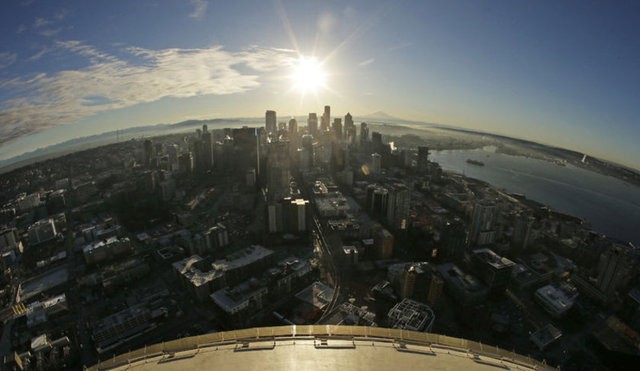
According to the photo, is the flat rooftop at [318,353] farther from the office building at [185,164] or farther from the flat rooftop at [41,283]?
the office building at [185,164]

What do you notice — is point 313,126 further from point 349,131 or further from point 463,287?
point 463,287

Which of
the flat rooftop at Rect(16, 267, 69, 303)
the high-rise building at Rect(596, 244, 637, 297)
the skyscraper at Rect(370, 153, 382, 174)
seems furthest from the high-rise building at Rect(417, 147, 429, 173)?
the flat rooftop at Rect(16, 267, 69, 303)

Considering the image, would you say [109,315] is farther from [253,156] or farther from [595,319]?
[253,156]

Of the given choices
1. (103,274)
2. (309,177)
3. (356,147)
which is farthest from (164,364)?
(356,147)

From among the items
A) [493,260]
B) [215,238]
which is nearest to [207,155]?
[215,238]

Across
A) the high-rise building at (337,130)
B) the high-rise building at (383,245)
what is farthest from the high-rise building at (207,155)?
the high-rise building at (383,245)
